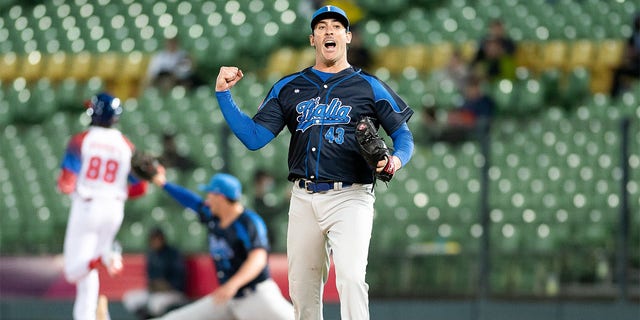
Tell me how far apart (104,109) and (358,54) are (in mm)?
6748

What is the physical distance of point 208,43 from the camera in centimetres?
1658

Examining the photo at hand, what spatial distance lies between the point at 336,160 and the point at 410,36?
9.75 meters

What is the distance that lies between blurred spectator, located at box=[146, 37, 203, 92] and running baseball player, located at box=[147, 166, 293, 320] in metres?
6.64

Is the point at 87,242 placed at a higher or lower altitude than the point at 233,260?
higher

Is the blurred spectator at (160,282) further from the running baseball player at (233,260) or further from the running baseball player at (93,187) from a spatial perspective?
the running baseball player at (93,187)

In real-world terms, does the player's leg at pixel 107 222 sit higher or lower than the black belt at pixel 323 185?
lower

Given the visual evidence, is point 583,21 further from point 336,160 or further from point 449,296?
point 336,160

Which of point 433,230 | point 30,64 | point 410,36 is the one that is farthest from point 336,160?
point 30,64

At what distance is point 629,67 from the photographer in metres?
13.8

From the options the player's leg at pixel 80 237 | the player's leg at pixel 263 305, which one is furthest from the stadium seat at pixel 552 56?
the player's leg at pixel 80 237

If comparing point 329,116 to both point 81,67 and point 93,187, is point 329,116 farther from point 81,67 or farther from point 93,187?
point 81,67

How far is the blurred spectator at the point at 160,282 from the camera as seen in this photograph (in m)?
12.0

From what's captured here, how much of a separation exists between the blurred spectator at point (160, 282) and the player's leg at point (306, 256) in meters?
6.02

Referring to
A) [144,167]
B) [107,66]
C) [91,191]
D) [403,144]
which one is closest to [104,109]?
[144,167]
